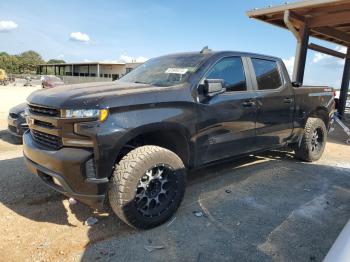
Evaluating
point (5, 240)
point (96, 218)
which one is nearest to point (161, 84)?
point (96, 218)

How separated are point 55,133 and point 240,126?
2.32 meters

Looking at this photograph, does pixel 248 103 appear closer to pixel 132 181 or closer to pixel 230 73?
pixel 230 73

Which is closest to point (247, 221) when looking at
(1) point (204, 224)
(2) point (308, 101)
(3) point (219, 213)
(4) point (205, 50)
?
(3) point (219, 213)

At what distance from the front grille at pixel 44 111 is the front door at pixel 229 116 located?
1552 mm

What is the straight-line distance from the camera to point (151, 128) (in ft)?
11.0

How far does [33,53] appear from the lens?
10825 cm

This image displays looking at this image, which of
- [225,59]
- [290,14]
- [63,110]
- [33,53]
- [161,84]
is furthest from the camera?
[33,53]

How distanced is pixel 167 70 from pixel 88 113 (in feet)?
5.12

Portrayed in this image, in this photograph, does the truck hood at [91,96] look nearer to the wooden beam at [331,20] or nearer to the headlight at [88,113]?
the headlight at [88,113]

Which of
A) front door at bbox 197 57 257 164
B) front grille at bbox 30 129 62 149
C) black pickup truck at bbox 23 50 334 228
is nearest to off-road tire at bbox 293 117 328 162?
black pickup truck at bbox 23 50 334 228

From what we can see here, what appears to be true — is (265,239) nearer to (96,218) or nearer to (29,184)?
(96,218)

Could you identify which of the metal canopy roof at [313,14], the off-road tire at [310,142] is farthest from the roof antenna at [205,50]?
the metal canopy roof at [313,14]

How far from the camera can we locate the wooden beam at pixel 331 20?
9.77 m

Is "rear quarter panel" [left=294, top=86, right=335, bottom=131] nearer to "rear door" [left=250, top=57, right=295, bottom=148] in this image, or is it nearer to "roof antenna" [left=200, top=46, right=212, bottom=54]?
"rear door" [left=250, top=57, right=295, bottom=148]
